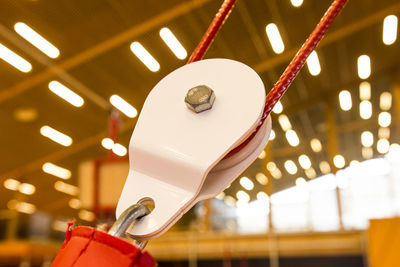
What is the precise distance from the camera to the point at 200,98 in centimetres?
26

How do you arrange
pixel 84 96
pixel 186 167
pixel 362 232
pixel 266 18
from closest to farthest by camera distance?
1. pixel 186 167
2. pixel 362 232
3. pixel 266 18
4. pixel 84 96

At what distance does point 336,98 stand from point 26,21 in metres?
4.46

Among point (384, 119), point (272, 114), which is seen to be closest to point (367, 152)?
point (384, 119)

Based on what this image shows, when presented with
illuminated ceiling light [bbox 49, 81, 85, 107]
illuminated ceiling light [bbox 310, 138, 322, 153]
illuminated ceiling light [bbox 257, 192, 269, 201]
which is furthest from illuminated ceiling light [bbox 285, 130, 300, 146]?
illuminated ceiling light [bbox 49, 81, 85, 107]

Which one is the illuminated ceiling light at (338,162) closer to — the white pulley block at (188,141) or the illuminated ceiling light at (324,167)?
the illuminated ceiling light at (324,167)

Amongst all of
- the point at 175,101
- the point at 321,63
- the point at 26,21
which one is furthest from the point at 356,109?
the point at 175,101

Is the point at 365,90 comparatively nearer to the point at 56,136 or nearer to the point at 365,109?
the point at 365,109

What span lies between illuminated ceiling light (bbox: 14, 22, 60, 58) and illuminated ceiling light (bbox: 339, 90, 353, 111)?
4131mm

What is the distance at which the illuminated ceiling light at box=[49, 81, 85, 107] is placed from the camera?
198 inches

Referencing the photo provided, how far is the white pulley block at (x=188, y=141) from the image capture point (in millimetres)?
248

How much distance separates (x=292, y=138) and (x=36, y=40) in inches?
164

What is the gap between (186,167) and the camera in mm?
251

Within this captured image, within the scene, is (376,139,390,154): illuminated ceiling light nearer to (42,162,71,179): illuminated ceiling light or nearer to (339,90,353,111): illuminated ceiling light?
(339,90,353,111): illuminated ceiling light

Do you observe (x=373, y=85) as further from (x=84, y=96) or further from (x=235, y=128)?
(x=235, y=128)
